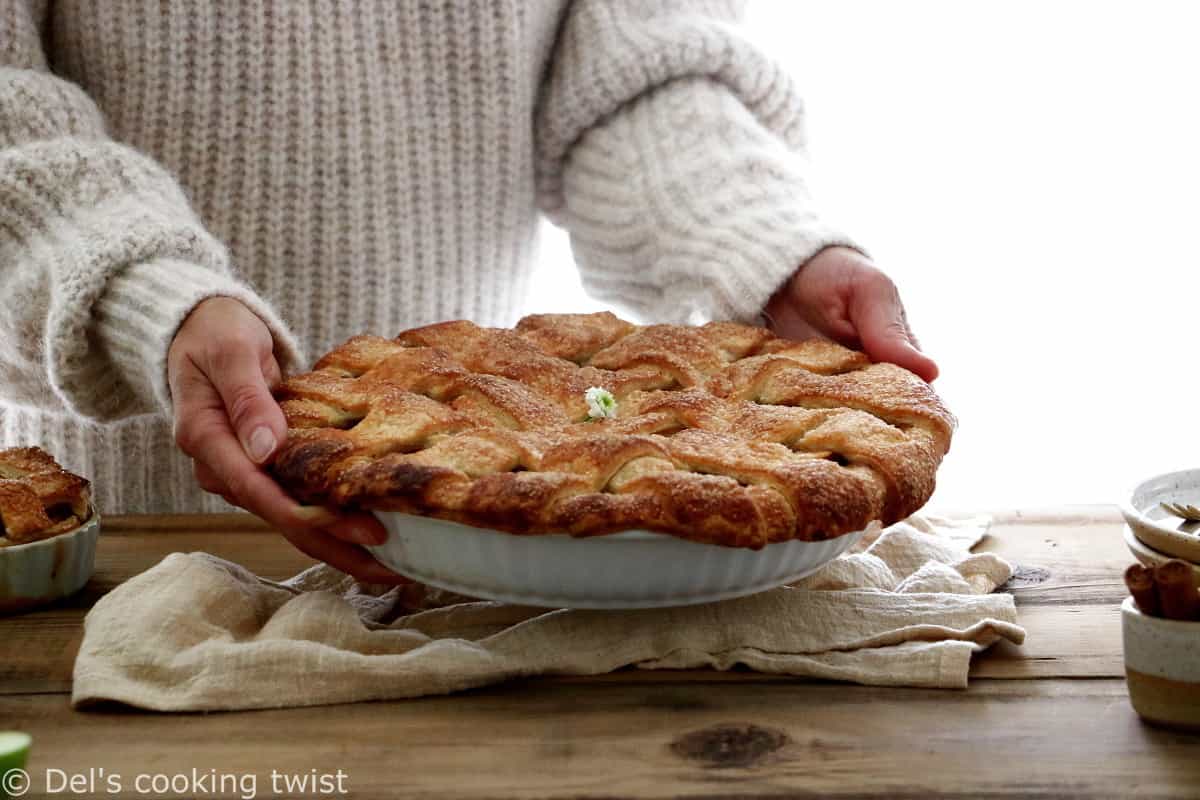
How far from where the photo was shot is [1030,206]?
227cm

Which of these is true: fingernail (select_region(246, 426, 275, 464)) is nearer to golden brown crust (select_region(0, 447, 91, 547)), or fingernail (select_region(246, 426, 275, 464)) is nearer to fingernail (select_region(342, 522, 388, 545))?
fingernail (select_region(342, 522, 388, 545))

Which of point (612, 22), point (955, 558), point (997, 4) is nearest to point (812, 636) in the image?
point (955, 558)

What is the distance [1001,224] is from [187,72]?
1.49 m

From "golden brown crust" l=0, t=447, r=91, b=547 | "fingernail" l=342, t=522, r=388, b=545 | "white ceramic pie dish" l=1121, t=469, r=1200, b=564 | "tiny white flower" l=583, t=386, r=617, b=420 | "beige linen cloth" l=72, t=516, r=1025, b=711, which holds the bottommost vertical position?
"golden brown crust" l=0, t=447, r=91, b=547

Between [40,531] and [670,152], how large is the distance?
0.81m

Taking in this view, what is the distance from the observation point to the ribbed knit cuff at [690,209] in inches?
52.5

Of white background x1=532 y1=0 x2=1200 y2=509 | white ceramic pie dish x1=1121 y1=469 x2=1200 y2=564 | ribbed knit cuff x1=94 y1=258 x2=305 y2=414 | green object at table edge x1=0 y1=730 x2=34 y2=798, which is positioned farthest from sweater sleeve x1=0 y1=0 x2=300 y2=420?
white background x1=532 y1=0 x2=1200 y2=509

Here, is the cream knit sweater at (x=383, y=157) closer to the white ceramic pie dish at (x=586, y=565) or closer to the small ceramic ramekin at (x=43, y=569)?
the small ceramic ramekin at (x=43, y=569)

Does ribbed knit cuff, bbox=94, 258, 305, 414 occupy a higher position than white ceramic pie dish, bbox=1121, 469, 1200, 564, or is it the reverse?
white ceramic pie dish, bbox=1121, 469, 1200, 564

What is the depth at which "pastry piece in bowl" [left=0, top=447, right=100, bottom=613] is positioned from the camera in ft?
3.37

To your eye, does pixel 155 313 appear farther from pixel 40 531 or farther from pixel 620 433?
pixel 620 433

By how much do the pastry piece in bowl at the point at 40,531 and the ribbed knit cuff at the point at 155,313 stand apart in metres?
0.11

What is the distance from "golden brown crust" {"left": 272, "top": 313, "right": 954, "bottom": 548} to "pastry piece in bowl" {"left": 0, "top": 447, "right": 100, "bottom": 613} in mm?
224

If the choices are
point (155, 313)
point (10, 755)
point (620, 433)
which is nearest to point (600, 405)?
point (620, 433)
